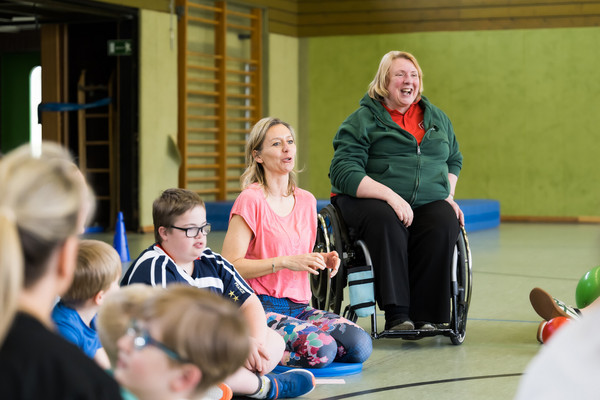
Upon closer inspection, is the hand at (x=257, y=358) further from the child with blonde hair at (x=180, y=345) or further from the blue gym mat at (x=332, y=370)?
the child with blonde hair at (x=180, y=345)

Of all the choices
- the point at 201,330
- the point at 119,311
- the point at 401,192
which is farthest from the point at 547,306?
the point at 201,330

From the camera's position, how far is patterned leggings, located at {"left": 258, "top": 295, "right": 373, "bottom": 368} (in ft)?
8.98

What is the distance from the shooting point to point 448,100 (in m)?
9.20

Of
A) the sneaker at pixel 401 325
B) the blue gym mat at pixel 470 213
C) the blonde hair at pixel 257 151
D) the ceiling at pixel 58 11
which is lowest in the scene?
the blue gym mat at pixel 470 213

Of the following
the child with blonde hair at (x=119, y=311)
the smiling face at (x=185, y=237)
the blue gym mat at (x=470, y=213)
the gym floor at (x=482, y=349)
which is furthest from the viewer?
the blue gym mat at (x=470, y=213)

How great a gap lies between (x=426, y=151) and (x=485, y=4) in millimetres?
6142

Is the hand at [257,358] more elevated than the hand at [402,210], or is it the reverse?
the hand at [402,210]

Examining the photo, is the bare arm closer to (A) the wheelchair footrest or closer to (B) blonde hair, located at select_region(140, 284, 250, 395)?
(A) the wheelchair footrest

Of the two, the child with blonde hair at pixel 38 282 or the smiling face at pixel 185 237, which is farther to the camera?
the smiling face at pixel 185 237

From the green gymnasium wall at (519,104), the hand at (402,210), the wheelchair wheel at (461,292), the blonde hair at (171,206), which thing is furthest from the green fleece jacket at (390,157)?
the green gymnasium wall at (519,104)

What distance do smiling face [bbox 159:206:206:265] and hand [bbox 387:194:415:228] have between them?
105cm

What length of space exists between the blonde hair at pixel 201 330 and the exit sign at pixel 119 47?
6.67 m

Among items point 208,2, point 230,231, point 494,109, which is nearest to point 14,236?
point 230,231

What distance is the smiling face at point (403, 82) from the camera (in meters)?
3.32
